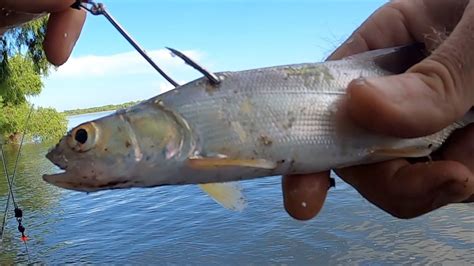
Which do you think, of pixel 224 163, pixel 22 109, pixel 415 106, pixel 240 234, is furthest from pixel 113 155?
pixel 22 109

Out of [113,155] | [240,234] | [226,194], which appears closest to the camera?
[113,155]

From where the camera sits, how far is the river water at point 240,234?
8.98 m

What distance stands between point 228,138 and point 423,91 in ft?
2.44

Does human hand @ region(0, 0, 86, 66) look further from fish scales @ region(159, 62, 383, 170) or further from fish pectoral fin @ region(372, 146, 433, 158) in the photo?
fish pectoral fin @ region(372, 146, 433, 158)

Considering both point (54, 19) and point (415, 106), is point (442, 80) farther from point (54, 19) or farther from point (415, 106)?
point (54, 19)

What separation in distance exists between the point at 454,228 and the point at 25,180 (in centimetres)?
1762

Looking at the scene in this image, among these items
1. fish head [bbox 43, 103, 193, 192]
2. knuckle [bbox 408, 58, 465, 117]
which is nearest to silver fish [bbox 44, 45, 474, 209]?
fish head [bbox 43, 103, 193, 192]

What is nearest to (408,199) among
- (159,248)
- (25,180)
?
(159,248)

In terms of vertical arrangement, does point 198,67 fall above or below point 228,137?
above

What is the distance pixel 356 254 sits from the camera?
8.84m

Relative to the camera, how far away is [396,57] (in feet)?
8.20

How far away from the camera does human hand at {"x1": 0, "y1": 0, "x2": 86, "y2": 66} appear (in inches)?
92.9

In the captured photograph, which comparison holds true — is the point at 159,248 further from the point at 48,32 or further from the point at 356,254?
the point at 48,32

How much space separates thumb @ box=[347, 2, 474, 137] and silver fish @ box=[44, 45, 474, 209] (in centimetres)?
15
